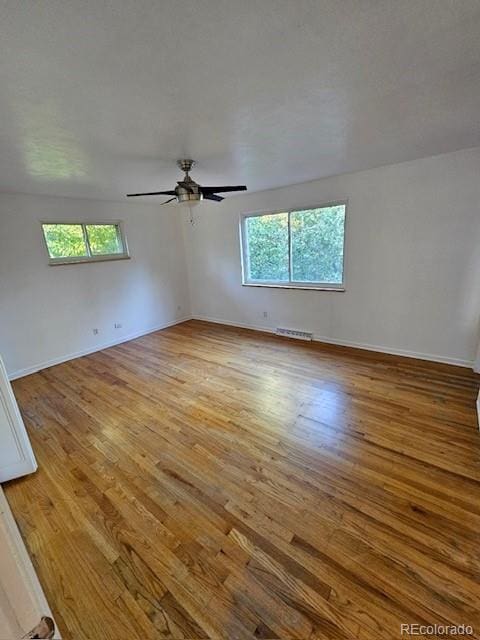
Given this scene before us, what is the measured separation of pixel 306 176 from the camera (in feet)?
11.9

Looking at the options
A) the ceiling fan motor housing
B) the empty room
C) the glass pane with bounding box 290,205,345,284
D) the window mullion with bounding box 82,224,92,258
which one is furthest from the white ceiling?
the window mullion with bounding box 82,224,92,258

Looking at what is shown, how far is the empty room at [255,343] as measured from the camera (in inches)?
46.4

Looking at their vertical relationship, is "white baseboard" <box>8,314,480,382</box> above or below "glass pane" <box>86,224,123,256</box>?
below

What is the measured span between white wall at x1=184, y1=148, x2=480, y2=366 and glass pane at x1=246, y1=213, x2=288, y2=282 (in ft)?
0.75

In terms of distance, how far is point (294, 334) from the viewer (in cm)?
458

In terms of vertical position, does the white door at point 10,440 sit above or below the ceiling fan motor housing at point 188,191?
below

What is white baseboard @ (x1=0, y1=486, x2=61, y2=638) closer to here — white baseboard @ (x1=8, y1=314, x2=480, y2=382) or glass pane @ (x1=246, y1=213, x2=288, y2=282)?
white baseboard @ (x1=8, y1=314, x2=480, y2=382)

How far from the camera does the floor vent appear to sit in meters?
4.43


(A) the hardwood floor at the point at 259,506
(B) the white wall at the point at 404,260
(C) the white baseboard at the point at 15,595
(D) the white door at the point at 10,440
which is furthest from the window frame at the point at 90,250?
(C) the white baseboard at the point at 15,595

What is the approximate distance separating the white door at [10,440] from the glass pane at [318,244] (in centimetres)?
380

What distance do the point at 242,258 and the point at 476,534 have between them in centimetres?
433

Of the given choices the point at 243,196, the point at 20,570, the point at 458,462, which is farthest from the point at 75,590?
the point at 243,196

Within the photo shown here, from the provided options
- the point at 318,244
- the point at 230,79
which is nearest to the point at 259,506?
the point at 230,79

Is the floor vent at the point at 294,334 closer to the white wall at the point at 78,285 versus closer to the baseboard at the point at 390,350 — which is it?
the baseboard at the point at 390,350
